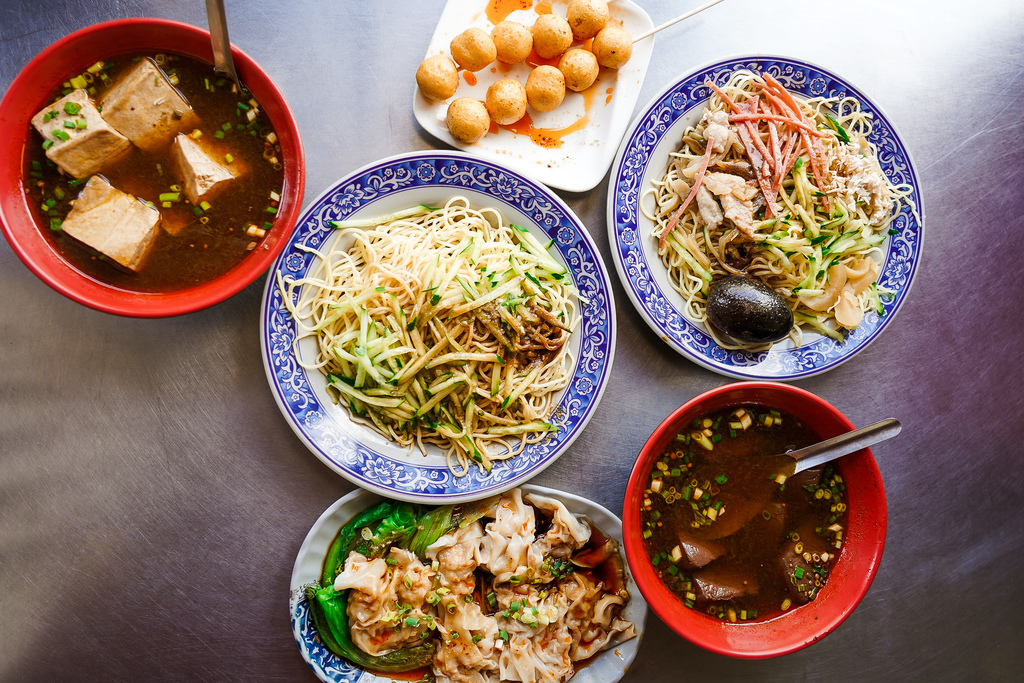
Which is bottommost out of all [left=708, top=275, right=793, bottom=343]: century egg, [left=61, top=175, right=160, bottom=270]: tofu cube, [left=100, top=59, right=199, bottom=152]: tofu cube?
[left=61, top=175, right=160, bottom=270]: tofu cube

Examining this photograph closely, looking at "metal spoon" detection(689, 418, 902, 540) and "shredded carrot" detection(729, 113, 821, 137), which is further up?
"shredded carrot" detection(729, 113, 821, 137)

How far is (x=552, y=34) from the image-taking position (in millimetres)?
2514

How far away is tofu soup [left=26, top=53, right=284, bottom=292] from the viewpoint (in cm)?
205

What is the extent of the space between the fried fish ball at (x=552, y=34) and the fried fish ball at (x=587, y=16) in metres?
0.04

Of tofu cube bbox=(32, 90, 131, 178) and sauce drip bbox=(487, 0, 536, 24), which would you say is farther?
sauce drip bbox=(487, 0, 536, 24)

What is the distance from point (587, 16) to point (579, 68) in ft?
0.79

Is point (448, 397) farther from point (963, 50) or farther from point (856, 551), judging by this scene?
point (963, 50)

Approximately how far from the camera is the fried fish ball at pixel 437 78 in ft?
7.99

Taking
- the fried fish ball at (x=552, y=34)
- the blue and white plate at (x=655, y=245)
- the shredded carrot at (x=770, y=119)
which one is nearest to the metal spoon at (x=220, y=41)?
the fried fish ball at (x=552, y=34)

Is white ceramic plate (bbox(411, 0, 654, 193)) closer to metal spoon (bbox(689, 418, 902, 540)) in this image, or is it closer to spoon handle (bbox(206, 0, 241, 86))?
spoon handle (bbox(206, 0, 241, 86))

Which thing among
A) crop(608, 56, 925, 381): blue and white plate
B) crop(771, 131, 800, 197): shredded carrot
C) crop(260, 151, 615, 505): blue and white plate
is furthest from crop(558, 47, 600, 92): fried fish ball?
crop(771, 131, 800, 197): shredded carrot

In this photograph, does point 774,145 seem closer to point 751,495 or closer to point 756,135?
point 756,135

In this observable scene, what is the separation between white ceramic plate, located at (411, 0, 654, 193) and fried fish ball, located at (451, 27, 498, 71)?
0.11 meters

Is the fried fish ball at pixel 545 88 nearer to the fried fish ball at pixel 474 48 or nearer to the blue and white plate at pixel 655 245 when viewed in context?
the fried fish ball at pixel 474 48
